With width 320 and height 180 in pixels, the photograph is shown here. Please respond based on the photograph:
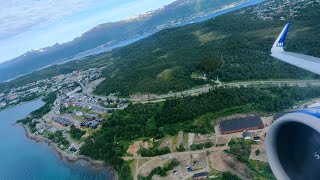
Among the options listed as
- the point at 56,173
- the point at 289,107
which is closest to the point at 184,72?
the point at 289,107

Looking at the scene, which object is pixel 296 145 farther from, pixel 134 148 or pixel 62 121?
pixel 62 121

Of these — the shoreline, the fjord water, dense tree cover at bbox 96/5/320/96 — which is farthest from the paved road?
the fjord water

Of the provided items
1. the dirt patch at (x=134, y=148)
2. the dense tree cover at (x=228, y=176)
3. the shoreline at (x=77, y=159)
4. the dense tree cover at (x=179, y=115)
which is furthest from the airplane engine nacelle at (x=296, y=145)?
Result: the dirt patch at (x=134, y=148)

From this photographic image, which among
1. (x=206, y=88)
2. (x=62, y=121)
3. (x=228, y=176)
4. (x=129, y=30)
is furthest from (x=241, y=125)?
(x=129, y=30)

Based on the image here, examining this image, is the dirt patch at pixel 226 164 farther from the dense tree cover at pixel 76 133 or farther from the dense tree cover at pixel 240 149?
the dense tree cover at pixel 76 133

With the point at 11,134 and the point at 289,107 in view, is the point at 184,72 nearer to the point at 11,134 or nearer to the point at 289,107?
the point at 289,107
